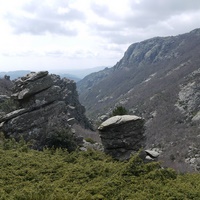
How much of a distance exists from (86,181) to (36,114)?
14059 millimetres

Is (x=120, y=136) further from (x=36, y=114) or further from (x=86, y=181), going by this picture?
(x=36, y=114)

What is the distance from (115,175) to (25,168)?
4.85 metres

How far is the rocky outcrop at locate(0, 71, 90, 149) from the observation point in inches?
1039

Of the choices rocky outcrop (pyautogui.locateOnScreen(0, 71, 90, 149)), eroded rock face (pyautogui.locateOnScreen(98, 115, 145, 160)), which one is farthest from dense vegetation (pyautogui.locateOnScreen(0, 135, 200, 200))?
rocky outcrop (pyautogui.locateOnScreen(0, 71, 90, 149))

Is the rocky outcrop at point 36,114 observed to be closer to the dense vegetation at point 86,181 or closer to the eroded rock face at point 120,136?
the eroded rock face at point 120,136

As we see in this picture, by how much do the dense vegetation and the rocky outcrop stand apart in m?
7.94

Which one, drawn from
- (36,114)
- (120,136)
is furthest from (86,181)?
(36,114)

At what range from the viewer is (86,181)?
14.8m

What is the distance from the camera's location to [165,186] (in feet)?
46.6

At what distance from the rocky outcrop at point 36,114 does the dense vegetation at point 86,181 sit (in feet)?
26.0

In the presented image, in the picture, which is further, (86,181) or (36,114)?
(36,114)

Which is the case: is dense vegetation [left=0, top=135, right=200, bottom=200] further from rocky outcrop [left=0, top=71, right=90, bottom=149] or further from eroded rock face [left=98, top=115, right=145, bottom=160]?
rocky outcrop [left=0, top=71, right=90, bottom=149]

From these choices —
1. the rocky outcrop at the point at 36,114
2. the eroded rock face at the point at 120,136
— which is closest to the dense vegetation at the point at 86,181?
the eroded rock face at the point at 120,136

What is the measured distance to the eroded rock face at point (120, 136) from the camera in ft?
75.3
